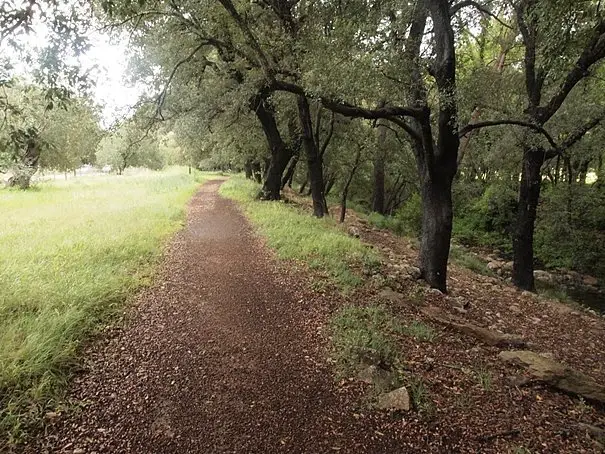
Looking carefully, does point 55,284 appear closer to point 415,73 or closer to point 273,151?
point 415,73

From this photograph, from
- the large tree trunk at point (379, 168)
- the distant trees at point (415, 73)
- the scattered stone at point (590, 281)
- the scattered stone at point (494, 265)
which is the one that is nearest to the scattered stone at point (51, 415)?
the distant trees at point (415, 73)

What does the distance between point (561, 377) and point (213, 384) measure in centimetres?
426

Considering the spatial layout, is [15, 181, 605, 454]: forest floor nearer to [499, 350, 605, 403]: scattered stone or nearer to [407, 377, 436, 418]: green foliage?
[407, 377, 436, 418]: green foliage

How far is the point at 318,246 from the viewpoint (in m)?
9.40

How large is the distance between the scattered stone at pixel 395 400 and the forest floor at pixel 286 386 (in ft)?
Answer: 0.30

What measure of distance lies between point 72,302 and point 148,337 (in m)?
1.25

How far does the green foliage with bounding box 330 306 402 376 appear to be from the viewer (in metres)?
4.77

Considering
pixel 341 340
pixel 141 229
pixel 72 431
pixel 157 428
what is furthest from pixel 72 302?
pixel 141 229

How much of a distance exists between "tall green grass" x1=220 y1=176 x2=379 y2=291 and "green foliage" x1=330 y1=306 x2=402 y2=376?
42.4 inches

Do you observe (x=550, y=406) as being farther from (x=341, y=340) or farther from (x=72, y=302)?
(x=72, y=302)

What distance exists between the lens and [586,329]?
25.9 ft

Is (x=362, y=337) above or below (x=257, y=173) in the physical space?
below

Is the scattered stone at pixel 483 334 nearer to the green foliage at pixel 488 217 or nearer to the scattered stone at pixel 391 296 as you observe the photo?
the scattered stone at pixel 391 296

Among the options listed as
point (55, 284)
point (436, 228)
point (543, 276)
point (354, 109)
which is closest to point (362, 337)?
point (436, 228)
